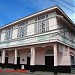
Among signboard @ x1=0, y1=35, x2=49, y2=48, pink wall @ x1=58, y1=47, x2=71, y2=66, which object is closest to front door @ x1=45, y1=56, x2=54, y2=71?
pink wall @ x1=58, y1=47, x2=71, y2=66

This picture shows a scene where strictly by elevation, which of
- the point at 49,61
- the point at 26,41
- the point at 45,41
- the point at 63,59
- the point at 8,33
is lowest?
the point at 49,61

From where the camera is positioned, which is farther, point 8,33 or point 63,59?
point 8,33

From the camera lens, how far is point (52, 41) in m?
19.5

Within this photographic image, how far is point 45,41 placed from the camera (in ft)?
66.8

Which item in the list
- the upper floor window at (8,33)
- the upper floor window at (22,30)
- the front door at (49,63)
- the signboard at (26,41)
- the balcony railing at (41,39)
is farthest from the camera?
the upper floor window at (8,33)

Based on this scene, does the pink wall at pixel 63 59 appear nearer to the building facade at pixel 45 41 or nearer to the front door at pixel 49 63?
the building facade at pixel 45 41

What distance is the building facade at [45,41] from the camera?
67.4 feet

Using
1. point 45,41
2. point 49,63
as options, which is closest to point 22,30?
point 45,41

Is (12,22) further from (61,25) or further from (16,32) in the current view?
(61,25)

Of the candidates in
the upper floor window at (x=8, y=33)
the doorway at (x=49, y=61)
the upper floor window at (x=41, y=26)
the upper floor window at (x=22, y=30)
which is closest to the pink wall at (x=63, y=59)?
the doorway at (x=49, y=61)

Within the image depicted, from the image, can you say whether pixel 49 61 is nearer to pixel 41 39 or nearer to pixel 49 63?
pixel 49 63

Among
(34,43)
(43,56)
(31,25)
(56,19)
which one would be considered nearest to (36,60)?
(43,56)

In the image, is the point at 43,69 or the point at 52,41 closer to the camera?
the point at 52,41

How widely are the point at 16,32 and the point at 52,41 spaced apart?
9989 mm
